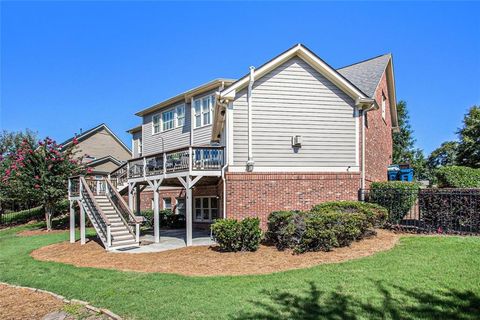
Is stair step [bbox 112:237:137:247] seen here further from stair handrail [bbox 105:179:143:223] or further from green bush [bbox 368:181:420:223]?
green bush [bbox 368:181:420:223]

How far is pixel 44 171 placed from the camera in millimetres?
18703

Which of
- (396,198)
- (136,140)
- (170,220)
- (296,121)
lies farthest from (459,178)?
(136,140)

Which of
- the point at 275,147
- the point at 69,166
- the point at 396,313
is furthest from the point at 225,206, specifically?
the point at 69,166

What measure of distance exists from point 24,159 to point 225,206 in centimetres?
1331

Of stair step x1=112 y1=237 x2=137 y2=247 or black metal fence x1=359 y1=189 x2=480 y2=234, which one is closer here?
black metal fence x1=359 y1=189 x2=480 y2=234

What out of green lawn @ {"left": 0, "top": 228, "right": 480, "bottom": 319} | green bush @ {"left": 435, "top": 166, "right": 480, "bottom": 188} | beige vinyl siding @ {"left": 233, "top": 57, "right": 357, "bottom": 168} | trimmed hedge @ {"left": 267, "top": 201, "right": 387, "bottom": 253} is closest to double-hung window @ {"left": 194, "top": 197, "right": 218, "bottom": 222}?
beige vinyl siding @ {"left": 233, "top": 57, "right": 357, "bottom": 168}

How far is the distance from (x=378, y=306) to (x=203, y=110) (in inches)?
640

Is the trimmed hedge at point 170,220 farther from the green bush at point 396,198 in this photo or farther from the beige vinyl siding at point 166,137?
the green bush at point 396,198

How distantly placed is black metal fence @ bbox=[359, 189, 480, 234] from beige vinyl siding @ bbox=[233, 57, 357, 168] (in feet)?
6.79

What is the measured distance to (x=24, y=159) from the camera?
60.9ft

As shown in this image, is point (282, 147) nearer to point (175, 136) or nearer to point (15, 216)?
point (175, 136)

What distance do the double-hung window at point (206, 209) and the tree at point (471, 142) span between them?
26.1 m

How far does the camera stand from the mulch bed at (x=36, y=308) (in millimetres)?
5748

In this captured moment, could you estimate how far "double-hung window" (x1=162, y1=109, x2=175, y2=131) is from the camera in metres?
22.2
